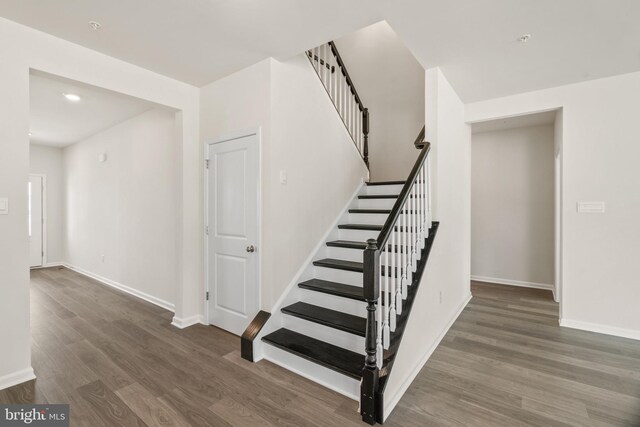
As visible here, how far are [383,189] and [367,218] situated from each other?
0.61m

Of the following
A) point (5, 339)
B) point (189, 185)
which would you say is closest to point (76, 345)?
point (5, 339)

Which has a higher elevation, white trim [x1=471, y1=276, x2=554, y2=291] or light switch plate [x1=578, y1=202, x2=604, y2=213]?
light switch plate [x1=578, y1=202, x2=604, y2=213]

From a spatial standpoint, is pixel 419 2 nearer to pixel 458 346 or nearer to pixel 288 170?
pixel 288 170

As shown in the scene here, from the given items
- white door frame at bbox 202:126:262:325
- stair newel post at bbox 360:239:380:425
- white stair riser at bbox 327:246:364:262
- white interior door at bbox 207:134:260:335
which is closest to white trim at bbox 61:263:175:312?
white door frame at bbox 202:126:262:325

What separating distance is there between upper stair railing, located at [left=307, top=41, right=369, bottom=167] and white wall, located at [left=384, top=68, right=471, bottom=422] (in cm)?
120

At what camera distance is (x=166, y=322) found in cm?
343

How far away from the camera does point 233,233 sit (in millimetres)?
3107

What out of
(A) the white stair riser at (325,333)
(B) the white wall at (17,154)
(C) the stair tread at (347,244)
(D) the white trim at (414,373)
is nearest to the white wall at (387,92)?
(C) the stair tread at (347,244)

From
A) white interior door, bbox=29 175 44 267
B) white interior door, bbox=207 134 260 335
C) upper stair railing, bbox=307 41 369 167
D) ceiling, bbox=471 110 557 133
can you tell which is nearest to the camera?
white interior door, bbox=207 134 260 335

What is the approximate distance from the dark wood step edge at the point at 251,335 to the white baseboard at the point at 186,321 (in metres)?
1.00

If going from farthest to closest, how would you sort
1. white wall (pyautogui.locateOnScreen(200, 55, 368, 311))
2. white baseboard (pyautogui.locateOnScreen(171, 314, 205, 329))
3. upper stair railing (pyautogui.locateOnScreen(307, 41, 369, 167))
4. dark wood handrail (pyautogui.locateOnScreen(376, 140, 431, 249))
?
upper stair railing (pyautogui.locateOnScreen(307, 41, 369, 167)), white baseboard (pyautogui.locateOnScreen(171, 314, 205, 329)), white wall (pyautogui.locateOnScreen(200, 55, 368, 311)), dark wood handrail (pyautogui.locateOnScreen(376, 140, 431, 249))

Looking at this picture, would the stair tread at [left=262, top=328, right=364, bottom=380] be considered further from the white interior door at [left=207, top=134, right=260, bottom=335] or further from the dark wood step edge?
the white interior door at [left=207, top=134, right=260, bottom=335]

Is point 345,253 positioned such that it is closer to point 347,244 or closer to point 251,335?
point 347,244

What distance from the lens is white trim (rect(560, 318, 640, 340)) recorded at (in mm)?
3037
